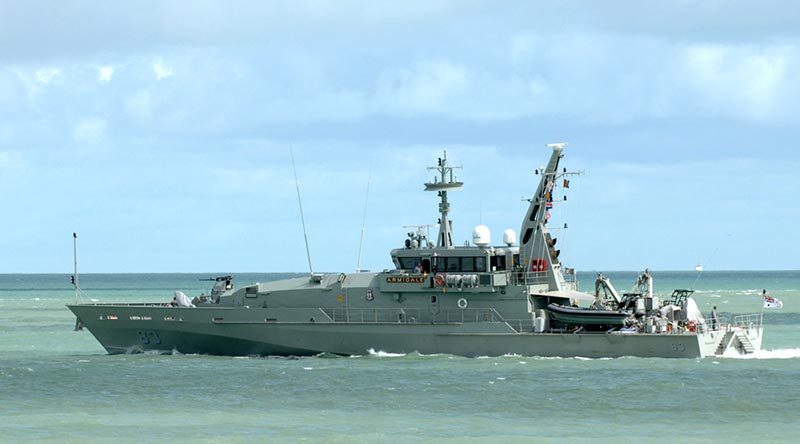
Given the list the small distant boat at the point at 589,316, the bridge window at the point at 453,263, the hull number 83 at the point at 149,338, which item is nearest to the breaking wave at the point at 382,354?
the bridge window at the point at 453,263

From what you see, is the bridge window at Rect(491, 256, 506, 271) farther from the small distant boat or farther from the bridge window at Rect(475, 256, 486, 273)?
the small distant boat

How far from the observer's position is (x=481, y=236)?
38844 mm

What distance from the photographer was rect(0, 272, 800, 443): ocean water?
26891mm

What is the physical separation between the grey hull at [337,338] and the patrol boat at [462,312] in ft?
0.11

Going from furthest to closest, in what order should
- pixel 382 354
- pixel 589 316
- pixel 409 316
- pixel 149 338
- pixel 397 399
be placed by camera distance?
pixel 149 338 → pixel 409 316 → pixel 382 354 → pixel 589 316 → pixel 397 399

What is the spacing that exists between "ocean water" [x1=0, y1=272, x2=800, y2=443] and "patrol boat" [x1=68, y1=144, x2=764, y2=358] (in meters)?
0.59

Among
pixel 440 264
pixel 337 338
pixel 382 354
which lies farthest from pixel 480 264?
pixel 337 338

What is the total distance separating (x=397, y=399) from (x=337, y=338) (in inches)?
326

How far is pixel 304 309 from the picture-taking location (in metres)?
39.5

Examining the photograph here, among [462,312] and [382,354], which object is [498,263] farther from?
[382,354]

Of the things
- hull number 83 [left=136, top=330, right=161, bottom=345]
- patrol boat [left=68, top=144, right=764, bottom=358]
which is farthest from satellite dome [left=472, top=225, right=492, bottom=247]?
hull number 83 [left=136, top=330, right=161, bottom=345]

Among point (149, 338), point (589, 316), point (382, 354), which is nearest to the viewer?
point (589, 316)

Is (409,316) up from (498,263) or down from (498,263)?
down

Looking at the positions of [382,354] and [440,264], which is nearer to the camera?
[440,264]
